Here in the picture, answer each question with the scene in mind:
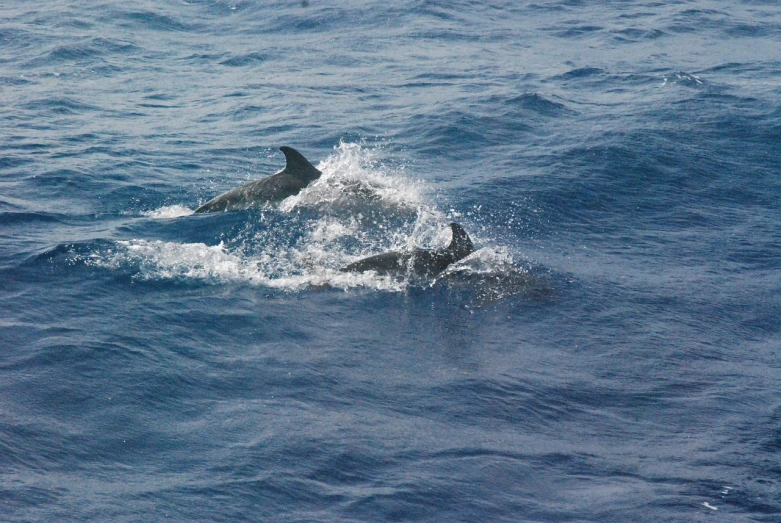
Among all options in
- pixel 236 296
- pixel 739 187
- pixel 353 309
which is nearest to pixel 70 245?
pixel 236 296

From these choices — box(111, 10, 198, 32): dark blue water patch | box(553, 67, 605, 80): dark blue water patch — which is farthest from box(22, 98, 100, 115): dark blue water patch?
box(553, 67, 605, 80): dark blue water patch

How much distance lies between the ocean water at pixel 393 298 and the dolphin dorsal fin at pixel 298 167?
0.89ft

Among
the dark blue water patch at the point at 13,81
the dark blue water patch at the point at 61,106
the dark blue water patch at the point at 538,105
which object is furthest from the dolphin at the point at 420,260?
the dark blue water patch at the point at 13,81

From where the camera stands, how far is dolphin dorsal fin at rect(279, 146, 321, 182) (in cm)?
1859

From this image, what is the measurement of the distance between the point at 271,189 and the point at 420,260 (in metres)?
4.26

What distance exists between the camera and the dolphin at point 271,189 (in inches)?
720

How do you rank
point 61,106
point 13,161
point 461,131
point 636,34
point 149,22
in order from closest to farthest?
point 13,161
point 461,131
point 61,106
point 636,34
point 149,22

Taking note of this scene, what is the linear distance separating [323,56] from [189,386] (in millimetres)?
21316

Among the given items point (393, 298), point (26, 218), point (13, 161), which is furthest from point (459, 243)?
point (13, 161)

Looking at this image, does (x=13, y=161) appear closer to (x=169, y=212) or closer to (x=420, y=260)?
(x=169, y=212)

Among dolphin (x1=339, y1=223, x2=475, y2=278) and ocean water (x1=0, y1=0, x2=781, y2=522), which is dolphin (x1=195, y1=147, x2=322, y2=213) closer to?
ocean water (x1=0, y1=0, x2=781, y2=522)

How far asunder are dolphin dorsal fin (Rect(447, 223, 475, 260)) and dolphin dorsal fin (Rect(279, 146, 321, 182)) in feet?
14.1

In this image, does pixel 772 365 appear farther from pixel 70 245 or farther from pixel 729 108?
pixel 729 108

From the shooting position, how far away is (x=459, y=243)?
15.6 m
